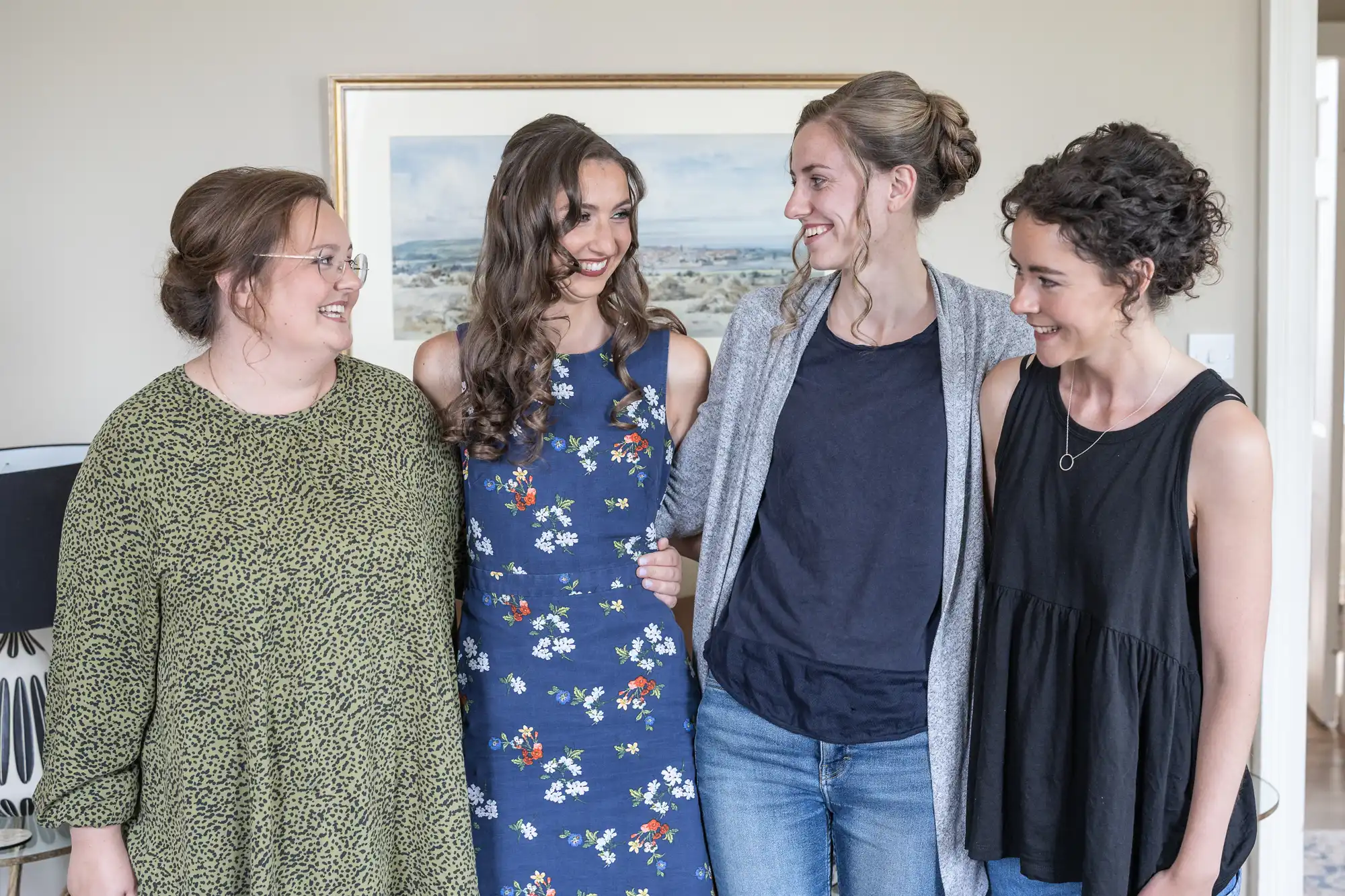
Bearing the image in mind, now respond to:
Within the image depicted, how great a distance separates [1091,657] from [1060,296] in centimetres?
42

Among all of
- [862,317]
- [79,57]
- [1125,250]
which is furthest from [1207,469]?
[79,57]

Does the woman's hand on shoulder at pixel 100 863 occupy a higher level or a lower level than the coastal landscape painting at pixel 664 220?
lower

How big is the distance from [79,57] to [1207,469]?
7.93ft

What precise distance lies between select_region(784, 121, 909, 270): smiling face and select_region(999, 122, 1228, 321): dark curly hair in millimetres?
294

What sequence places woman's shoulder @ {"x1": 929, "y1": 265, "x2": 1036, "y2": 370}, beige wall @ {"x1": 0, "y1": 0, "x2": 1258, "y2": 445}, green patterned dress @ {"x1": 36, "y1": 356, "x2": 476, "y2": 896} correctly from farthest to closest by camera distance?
beige wall @ {"x1": 0, "y1": 0, "x2": 1258, "y2": 445} → woman's shoulder @ {"x1": 929, "y1": 265, "x2": 1036, "y2": 370} → green patterned dress @ {"x1": 36, "y1": 356, "x2": 476, "y2": 896}

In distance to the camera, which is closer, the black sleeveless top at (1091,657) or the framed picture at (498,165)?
the black sleeveless top at (1091,657)

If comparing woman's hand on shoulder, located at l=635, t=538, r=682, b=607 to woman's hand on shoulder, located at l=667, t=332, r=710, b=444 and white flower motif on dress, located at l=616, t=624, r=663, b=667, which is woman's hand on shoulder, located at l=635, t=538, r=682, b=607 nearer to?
white flower motif on dress, located at l=616, t=624, r=663, b=667

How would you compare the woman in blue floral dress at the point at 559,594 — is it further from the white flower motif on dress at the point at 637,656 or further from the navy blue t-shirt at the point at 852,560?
the navy blue t-shirt at the point at 852,560

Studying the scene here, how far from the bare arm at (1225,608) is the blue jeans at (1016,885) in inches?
5.6

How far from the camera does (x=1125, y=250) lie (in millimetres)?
1239

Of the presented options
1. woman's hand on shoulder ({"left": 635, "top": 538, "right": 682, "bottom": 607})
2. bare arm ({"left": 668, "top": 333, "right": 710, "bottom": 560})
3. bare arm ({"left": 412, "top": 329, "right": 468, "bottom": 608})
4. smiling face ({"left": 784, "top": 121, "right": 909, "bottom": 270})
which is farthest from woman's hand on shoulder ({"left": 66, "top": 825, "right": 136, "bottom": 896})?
smiling face ({"left": 784, "top": 121, "right": 909, "bottom": 270})

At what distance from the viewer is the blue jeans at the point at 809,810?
1473mm

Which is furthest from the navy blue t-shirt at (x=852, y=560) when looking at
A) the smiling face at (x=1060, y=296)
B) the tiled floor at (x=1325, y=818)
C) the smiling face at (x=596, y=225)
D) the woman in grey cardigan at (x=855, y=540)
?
the tiled floor at (x=1325, y=818)

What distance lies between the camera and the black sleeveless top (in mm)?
1255
